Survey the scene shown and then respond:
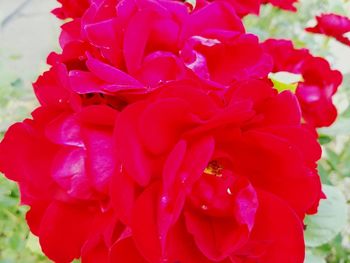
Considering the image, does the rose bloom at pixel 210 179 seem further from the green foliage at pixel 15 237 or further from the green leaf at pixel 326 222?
the green foliage at pixel 15 237

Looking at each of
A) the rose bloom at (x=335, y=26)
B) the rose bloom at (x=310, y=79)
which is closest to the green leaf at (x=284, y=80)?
the rose bloom at (x=310, y=79)

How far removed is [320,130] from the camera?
31.9 inches

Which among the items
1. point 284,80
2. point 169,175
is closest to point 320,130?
point 284,80

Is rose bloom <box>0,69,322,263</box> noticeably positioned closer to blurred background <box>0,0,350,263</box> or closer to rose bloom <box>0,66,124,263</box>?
rose bloom <box>0,66,124,263</box>

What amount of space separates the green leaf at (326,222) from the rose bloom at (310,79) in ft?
0.30

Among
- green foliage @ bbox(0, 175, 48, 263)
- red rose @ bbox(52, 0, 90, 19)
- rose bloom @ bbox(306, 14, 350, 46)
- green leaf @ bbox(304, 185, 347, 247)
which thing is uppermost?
red rose @ bbox(52, 0, 90, 19)

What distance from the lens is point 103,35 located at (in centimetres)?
35

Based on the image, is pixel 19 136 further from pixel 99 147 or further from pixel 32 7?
pixel 32 7

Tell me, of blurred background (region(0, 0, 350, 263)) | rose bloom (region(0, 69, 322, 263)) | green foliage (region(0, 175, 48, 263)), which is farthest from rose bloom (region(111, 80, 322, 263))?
green foliage (region(0, 175, 48, 263))

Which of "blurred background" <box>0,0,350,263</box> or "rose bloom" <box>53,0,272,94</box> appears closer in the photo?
"rose bloom" <box>53,0,272,94</box>

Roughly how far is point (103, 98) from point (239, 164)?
102 millimetres

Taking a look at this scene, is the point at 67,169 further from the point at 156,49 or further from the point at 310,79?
the point at 310,79

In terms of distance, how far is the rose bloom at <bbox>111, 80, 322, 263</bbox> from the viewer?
0.31 metres

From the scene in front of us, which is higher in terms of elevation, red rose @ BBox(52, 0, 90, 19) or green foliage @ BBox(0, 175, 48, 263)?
red rose @ BBox(52, 0, 90, 19)
